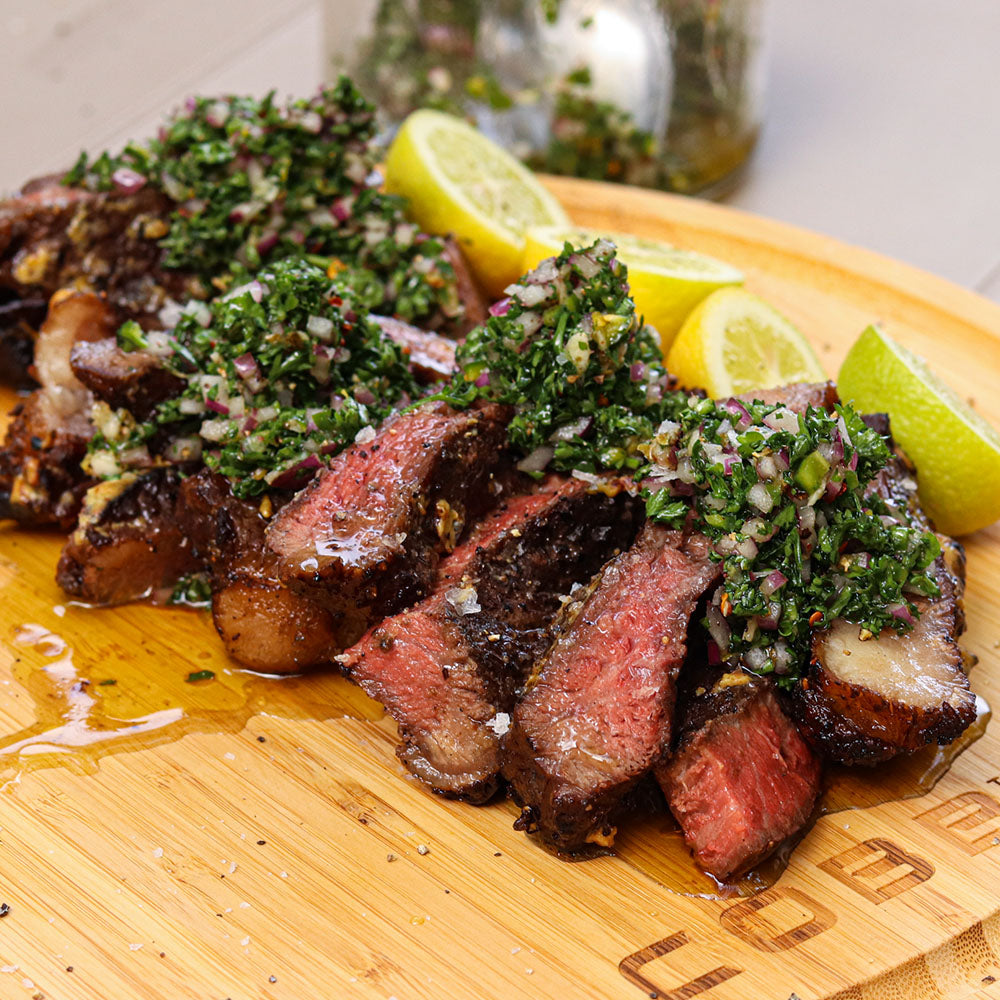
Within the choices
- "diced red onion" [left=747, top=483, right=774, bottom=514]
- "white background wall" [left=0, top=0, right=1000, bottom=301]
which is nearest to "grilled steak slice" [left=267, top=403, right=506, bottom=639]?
"diced red onion" [left=747, top=483, right=774, bottom=514]

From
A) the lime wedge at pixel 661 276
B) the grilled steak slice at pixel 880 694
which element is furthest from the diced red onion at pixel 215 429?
the grilled steak slice at pixel 880 694

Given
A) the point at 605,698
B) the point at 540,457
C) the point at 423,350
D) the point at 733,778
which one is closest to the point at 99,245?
the point at 423,350

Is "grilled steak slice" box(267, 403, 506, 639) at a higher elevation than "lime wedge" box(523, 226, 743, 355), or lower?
lower

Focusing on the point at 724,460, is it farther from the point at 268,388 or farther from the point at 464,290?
the point at 464,290

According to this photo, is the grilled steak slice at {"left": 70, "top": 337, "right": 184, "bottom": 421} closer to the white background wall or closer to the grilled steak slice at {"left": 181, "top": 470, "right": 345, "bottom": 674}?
the grilled steak slice at {"left": 181, "top": 470, "right": 345, "bottom": 674}

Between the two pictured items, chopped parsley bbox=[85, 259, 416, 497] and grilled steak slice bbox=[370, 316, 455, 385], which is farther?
grilled steak slice bbox=[370, 316, 455, 385]

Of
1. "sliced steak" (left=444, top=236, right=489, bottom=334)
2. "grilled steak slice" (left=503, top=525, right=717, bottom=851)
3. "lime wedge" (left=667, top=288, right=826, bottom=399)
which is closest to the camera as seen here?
"grilled steak slice" (left=503, top=525, right=717, bottom=851)

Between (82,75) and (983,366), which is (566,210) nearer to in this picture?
(983,366)
